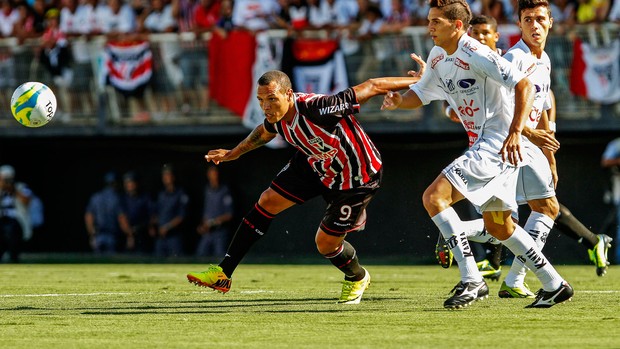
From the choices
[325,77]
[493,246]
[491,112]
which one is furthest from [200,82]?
[491,112]

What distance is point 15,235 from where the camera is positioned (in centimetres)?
2025

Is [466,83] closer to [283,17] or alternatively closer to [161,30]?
[283,17]

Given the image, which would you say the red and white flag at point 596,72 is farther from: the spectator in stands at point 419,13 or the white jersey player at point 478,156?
the white jersey player at point 478,156

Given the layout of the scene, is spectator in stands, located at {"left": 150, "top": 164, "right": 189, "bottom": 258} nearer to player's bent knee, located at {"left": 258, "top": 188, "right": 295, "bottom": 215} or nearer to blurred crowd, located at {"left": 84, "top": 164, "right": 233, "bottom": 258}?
blurred crowd, located at {"left": 84, "top": 164, "right": 233, "bottom": 258}

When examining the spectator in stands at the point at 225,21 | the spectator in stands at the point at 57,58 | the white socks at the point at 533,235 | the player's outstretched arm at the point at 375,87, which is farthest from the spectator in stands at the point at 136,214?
the player's outstretched arm at the point at 375,87

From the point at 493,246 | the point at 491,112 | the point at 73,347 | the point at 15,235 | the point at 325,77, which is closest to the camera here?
the point at 73,347

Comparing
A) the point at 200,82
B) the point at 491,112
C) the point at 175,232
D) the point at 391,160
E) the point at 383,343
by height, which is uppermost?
the point at 491,112

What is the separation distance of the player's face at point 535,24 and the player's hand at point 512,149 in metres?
1.63

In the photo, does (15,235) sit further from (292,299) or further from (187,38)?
(292,299)

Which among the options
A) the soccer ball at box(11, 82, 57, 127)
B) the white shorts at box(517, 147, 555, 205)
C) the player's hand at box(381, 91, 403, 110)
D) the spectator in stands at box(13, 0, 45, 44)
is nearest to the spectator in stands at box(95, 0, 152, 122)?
the spectator in stands at box(13, 0, 45, 44)

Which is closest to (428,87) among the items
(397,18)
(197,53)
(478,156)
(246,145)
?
(478,156)

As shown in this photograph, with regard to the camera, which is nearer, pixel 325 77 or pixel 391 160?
pixel 325 77

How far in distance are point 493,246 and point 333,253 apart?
6.88 feet

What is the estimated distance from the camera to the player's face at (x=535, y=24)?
9462 millimetres
